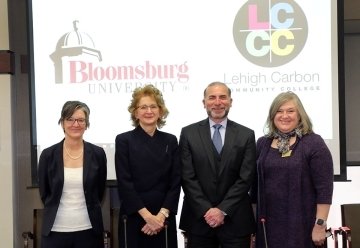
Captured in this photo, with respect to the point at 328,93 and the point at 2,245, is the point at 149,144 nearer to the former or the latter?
the point at 328,93

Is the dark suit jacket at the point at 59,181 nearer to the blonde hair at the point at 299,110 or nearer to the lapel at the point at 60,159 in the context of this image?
the lapel at the point at 60,159

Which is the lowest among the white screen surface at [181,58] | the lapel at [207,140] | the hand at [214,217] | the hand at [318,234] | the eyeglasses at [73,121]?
the hand at [318,234]

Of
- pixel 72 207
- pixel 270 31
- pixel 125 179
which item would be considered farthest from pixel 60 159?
pixel 270 31

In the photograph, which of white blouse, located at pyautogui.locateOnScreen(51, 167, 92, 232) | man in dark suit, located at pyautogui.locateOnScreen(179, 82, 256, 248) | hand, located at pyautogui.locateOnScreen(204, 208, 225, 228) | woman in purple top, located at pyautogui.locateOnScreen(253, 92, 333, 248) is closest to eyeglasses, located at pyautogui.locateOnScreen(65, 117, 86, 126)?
white blouse, located at pyautogui.locateOnScreen(51, 167, 92, 232)

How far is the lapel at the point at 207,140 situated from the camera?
8.34ft

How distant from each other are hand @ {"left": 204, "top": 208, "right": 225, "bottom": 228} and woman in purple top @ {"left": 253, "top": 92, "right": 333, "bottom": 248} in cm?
23

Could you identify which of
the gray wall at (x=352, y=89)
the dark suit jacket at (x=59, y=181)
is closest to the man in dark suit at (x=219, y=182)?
the dark suit jacket at (x=59, y=181)

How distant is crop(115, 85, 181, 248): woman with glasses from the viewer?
2.55 metres

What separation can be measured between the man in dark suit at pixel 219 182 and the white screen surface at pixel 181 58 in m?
0.77

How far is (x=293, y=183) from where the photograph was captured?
2.40m

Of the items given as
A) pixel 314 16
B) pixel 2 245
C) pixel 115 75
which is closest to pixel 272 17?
pixel 314 16

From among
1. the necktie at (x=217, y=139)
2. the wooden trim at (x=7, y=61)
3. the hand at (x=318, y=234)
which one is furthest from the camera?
the wooden trim at (x=7, y=61)

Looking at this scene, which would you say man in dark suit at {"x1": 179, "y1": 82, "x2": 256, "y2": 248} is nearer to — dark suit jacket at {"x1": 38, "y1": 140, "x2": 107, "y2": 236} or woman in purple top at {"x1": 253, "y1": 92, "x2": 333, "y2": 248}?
woman in purple top at {"x1": 253, "y1": 92, "x2": 333, "y2": 248}

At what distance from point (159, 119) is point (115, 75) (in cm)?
89
